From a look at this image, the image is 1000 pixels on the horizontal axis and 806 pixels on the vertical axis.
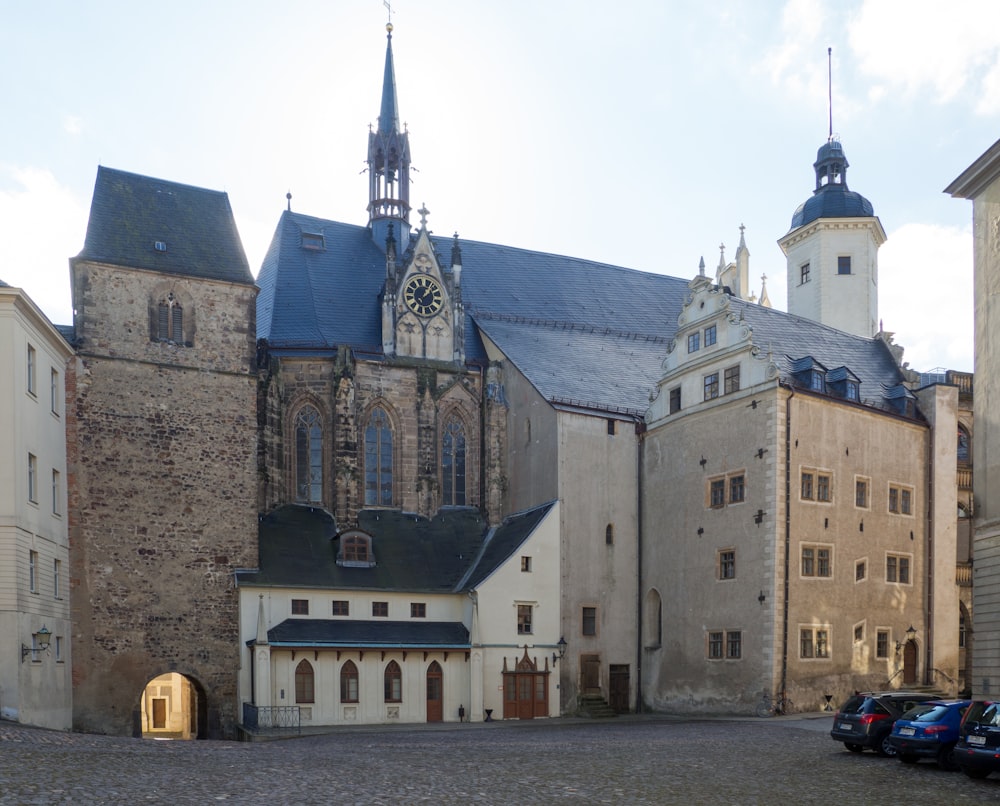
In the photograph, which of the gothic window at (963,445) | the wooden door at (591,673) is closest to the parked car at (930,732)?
the wooden door at (591,673)

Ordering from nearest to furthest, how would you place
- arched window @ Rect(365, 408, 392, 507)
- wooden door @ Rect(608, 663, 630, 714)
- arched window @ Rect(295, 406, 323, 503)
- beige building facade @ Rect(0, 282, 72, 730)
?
beige building facade @ Rect(0, 282, 72, 730), wooden door @ Rect(608, 663, 630, 714), arched window @ Rect(295, 406, 323, 503), arched window @ Rect(365, 408, 392, 507)

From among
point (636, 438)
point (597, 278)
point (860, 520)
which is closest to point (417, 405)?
point (636, 438)

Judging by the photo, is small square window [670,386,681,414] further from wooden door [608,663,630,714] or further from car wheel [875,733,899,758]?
car wheel [875,733,899,758]

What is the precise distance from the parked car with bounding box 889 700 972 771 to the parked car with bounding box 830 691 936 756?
2.74 feet

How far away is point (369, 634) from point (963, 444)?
77.2 ft

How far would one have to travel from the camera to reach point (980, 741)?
19.9 meters

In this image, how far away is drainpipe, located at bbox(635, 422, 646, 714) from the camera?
42.3 metres

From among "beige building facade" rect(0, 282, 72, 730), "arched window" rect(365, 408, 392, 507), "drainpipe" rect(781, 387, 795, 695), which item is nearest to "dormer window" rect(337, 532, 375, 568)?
"arched window" rect(365, 408, 392, 507)

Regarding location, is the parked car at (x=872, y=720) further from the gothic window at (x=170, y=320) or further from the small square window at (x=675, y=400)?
the gothic window at (x=170, y=320)

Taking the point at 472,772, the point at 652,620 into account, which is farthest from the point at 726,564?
the point at 472,772

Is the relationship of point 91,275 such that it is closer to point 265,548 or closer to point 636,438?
point 265,548

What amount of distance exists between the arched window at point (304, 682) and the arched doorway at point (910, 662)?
19.2m

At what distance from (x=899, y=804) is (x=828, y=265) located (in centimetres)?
4209

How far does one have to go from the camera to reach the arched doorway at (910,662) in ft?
129
